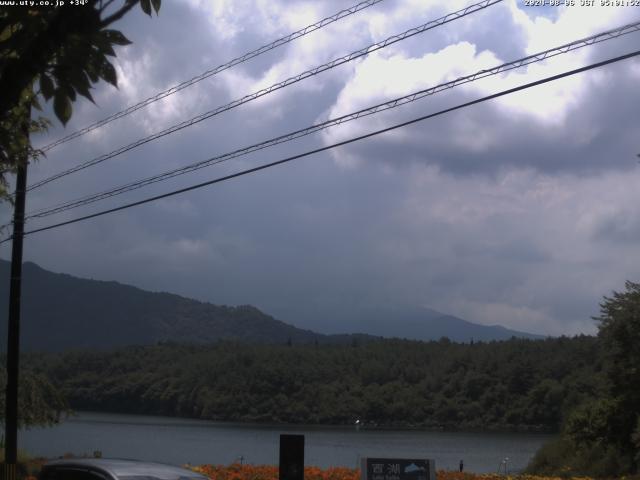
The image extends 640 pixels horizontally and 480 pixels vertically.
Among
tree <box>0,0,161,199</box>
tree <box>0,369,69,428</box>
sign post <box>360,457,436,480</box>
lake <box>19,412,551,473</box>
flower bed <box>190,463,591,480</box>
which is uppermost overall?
tree <box>0,0,161,199</box>

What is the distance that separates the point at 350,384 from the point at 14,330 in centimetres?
4178

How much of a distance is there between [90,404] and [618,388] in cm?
4597

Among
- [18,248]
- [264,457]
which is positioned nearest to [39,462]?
[18,248]

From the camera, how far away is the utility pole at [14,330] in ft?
59.8

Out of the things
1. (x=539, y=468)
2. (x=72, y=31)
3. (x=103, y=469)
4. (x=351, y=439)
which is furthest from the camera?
(x=351, y=439)

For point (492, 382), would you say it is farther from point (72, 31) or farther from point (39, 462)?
point (72, 31)

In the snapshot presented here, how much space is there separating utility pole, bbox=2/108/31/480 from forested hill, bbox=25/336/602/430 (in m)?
31.7

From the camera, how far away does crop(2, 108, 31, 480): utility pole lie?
1823 cm

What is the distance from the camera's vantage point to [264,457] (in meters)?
29.1

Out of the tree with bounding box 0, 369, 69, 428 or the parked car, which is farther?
the tree with bounding box 0, 369, 69, 428

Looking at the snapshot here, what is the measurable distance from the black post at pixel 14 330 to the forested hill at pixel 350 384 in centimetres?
3166

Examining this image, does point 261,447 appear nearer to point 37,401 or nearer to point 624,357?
point 37,401

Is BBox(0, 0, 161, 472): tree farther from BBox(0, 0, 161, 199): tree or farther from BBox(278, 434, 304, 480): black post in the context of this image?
BBox(278, 434, 304, 480): black post

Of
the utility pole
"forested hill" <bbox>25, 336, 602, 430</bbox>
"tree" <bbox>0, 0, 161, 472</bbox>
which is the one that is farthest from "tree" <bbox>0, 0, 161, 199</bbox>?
Answer: "forested hill" <bbox>25, 336, 602, 430</bbox>
